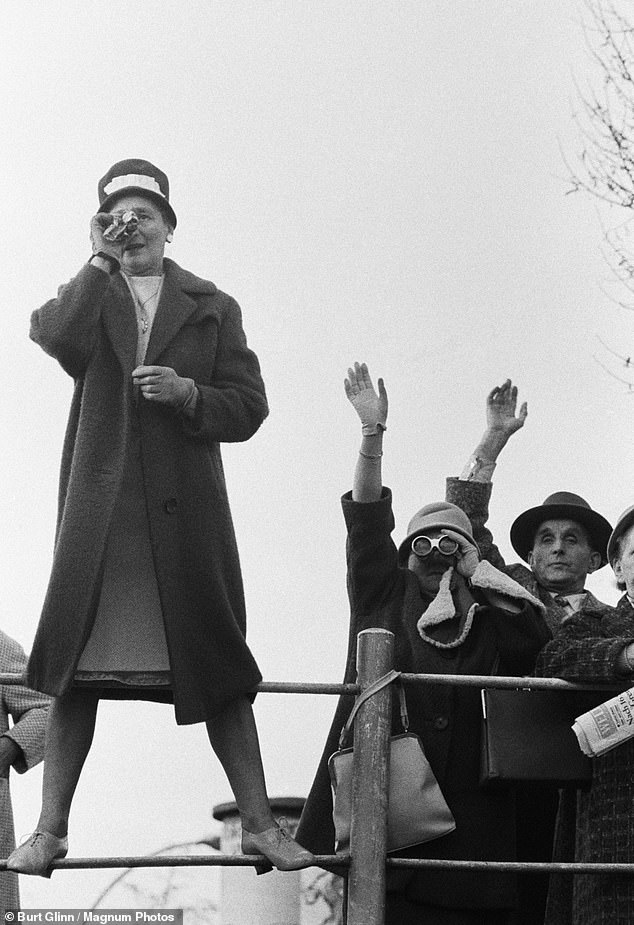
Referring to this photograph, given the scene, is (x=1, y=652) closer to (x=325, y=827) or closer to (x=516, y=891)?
(x=325, y=827)

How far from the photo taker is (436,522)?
5.11 metres

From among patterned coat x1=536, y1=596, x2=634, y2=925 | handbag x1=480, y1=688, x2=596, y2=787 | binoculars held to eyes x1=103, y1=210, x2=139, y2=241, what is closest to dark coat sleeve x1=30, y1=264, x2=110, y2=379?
binoculars held to eyes x1=103, y1=210, x2=139, y2=241

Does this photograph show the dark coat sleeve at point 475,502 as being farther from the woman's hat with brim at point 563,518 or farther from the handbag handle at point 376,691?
the handbag handle at point 376,691

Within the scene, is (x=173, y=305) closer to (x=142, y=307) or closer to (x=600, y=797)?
(x=142, y=307)

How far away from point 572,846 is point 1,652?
1.93 meters

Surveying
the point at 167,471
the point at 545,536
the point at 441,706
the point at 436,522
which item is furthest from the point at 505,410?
the point at 167,471

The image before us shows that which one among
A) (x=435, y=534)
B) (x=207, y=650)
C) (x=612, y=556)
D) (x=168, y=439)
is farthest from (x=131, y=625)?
(x=612, y=556)

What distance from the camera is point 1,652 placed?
5242mm

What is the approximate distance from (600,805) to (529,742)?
0.28 m

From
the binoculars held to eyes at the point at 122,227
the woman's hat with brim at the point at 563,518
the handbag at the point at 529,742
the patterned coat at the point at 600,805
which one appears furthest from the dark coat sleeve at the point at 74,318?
the woman's hat with brim at the point at 563,518

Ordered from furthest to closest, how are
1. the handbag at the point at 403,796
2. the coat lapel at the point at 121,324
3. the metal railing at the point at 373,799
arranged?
the coat lapel at the point at 121,324, the handbag at the point at 403,796, the metal railing at the point at 373,799

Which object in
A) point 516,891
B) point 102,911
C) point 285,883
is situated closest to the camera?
point 516,891

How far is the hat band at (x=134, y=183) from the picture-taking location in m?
4.63

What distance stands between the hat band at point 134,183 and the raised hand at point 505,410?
191 cm
